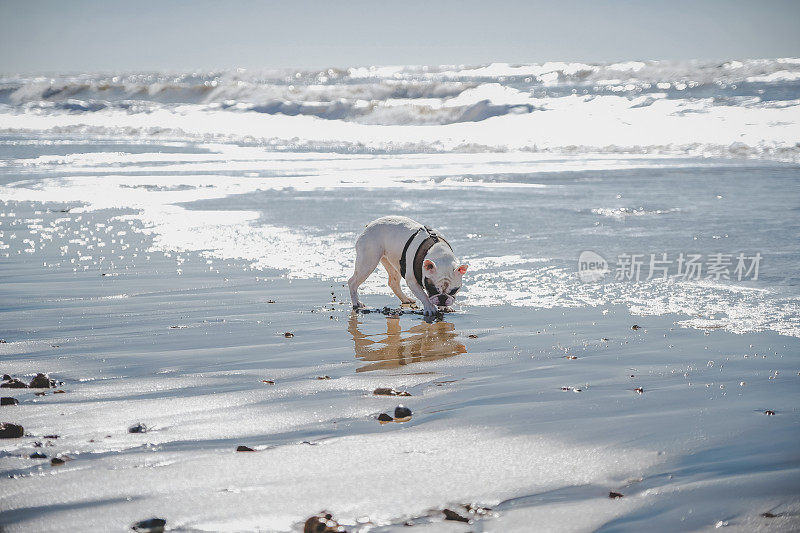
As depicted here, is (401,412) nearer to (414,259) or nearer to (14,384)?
(14,384)

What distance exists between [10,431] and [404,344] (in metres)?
3.26

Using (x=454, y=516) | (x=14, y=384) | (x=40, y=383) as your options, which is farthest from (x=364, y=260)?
(x=454, y=516)

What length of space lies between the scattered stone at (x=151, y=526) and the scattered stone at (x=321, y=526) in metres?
0.54

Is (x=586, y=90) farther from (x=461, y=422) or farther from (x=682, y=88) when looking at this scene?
(x=461, y=422)

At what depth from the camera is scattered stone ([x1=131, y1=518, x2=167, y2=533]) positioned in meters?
3.21

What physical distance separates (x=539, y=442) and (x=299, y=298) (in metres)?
4.45

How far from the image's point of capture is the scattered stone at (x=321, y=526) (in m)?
3.21

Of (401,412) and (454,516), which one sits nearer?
(454,516)

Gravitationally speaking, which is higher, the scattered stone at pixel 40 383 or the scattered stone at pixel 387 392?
the scattered stone at pixel 40 383

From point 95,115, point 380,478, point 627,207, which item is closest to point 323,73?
point 95,115

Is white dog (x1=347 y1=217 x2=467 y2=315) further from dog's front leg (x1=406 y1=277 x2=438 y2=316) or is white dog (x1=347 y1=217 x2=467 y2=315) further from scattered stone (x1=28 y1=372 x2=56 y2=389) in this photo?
scattered stone (x1=28 y1=372 x2=56 y2=389)

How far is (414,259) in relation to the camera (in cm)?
768

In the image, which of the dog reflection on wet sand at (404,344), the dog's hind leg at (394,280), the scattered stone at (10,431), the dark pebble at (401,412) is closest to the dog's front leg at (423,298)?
the dog reflection on wet sand at (404,344)

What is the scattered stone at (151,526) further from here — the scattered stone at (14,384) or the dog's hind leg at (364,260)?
the dog's hind leg at (364,260)
